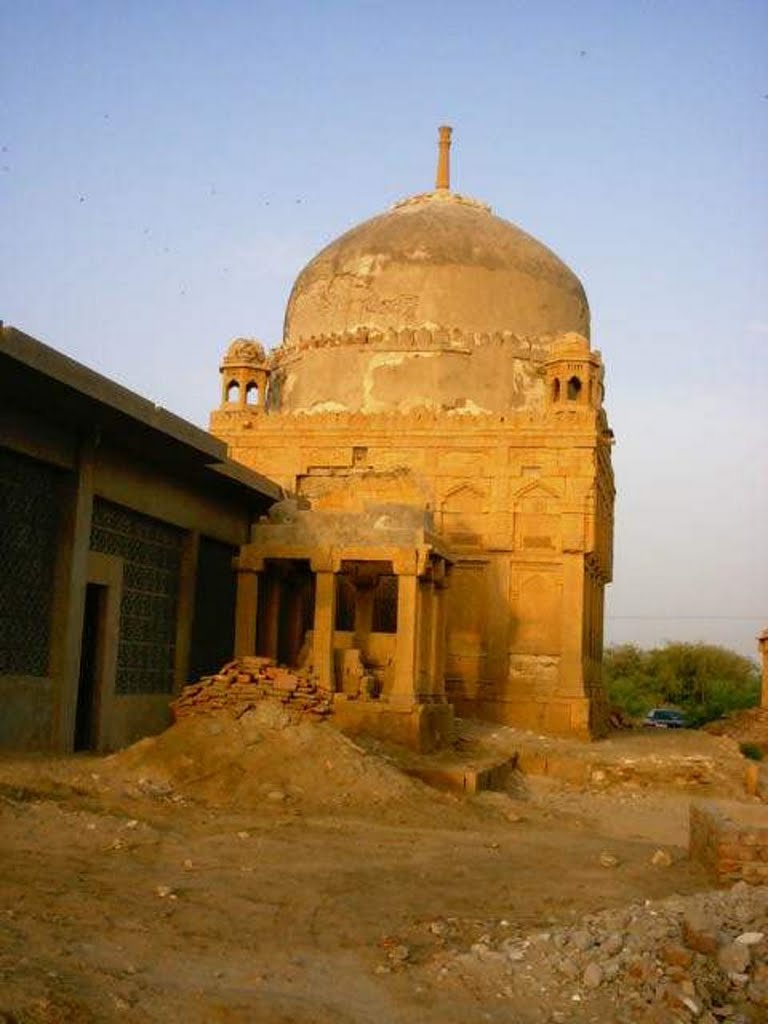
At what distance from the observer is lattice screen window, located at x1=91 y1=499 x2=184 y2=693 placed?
50.9ft

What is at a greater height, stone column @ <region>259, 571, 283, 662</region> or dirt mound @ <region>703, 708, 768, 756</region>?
stone column @ <region>259, 571, 283, 662</region>

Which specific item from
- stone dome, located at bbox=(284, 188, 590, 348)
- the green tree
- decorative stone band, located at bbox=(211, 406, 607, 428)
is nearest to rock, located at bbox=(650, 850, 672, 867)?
decorative stone band, located at bbox=(211, 406, 607, 428)

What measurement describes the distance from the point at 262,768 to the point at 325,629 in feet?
15.3

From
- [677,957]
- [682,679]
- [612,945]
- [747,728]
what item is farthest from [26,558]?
[682,679]

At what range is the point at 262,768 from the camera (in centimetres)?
1241

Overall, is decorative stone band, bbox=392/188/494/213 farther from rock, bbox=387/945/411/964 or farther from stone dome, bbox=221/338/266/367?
rock, bbox=387/945/411/964

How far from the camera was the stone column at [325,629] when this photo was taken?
16906mm

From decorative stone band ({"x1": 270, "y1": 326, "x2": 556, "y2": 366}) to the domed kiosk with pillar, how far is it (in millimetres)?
34

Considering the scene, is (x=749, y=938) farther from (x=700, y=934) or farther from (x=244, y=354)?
(x=244, y=354)

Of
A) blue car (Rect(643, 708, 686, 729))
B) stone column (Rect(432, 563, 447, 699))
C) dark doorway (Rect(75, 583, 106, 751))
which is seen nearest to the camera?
dark doorway (Rect(75, 583, 106, 751))

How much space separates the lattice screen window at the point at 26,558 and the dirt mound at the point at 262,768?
1733 mm

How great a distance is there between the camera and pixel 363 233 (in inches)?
1068

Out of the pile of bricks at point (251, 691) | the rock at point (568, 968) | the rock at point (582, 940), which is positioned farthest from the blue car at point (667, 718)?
the rock at point (568, 968)

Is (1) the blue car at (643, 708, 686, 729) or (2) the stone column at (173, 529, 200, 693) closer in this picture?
(2) the stone column at (173, 529, 200, 693)
